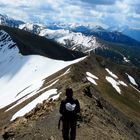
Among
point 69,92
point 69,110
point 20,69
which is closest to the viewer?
point 69,92

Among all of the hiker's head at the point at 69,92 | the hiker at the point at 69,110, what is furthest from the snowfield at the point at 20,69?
the hiker's head at the point at 69,92

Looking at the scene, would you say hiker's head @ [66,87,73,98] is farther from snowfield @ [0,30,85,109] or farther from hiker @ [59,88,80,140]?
snowfield @ [0,30,85,109]

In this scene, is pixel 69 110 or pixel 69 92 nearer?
pixel 69 92

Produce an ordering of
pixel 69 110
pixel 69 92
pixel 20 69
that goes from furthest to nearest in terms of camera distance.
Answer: pixel 20 69, pixel 69 110, pixel 69 92

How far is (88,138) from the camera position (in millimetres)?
29359

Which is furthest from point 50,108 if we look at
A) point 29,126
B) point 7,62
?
point 7,62

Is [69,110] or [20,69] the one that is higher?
[69,110]

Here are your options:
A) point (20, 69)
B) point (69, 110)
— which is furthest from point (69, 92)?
point (20, 69)

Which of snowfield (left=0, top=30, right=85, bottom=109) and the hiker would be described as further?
snowfield (left=0, top=30, right=85, bottom=109)

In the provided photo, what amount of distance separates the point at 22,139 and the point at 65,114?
7.20 meters

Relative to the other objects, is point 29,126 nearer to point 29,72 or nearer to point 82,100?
point 82,100

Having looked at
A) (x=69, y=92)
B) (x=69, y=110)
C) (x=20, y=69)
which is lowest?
(x=20, y=69)

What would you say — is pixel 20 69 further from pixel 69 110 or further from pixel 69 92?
pixel 69 92

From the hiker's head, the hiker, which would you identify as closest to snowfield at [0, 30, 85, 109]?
the hiker
